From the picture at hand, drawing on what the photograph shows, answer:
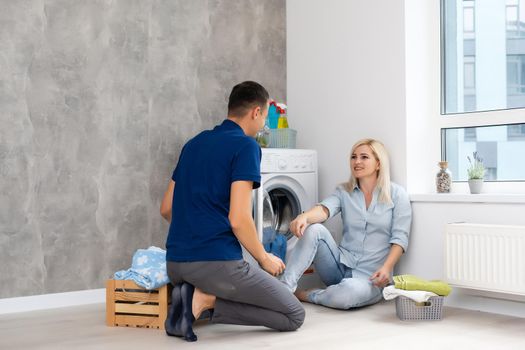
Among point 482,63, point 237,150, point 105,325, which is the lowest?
point 105,325

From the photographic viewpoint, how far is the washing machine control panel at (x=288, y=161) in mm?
4273

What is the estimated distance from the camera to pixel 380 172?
4.02 m

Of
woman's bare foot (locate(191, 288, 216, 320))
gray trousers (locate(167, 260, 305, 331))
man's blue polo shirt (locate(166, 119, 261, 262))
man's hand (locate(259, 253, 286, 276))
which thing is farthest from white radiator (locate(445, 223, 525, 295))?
woman's bare foot (locate(191, 288, 216, 320))

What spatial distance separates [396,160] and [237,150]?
1496mm

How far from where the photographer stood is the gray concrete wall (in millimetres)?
3760

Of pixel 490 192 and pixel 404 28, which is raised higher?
pixel 404 28

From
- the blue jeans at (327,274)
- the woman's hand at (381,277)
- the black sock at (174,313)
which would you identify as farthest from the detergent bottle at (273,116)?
the black sock at (174,313)

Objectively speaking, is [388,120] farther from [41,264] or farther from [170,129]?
[41,264]

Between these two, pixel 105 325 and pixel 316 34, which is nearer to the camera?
pixel 105 325

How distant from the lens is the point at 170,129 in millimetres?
4367

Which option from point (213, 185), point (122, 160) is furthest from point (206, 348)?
point (122, 160)

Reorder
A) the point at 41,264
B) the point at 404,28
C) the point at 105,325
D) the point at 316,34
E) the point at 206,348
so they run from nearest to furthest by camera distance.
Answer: the point at 206,348, the point at 105,325, the point at 41,264, the point at 404,28, the point at 316,34

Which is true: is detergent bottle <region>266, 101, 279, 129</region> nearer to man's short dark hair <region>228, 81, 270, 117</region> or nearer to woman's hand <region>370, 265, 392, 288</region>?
woman's hand <region>370, 265, 392, 288</region>

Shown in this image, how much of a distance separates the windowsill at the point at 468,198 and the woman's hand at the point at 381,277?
0.48 m
